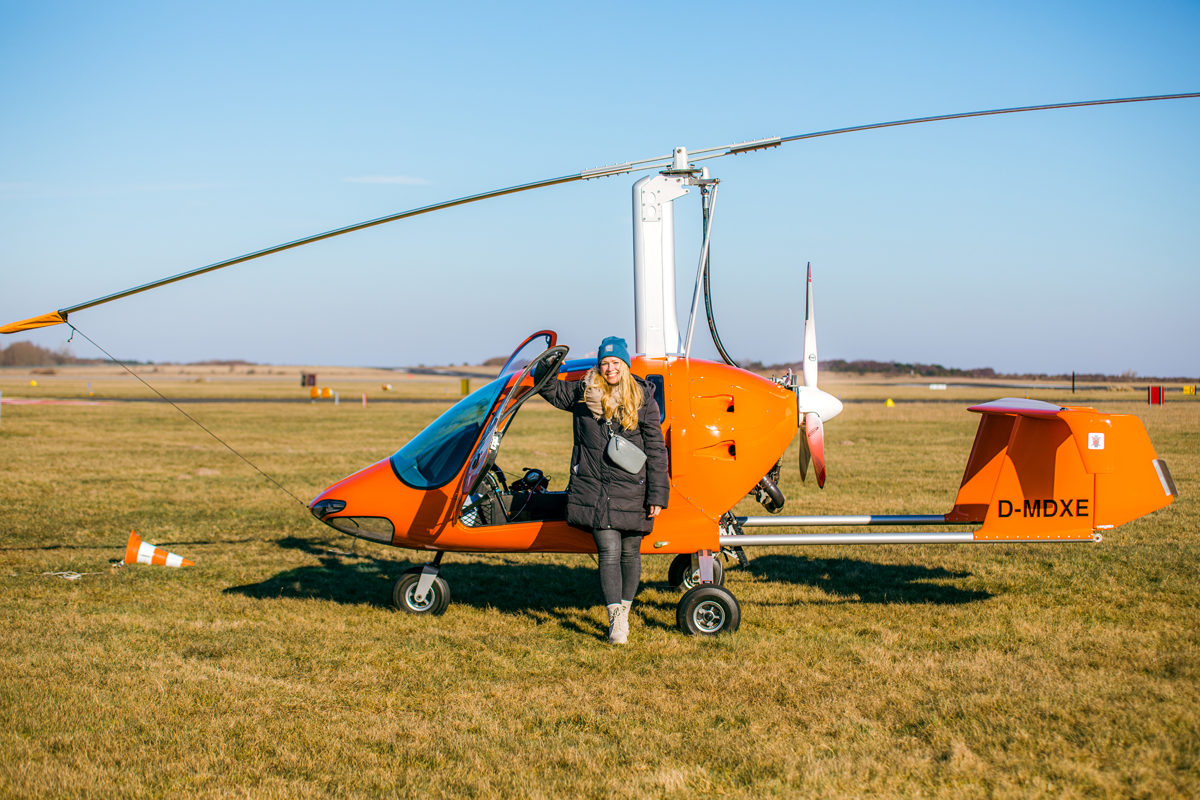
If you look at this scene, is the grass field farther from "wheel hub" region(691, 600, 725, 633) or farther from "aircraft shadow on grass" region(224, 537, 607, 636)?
"wheel hub" region(691, 600, 725, 633)

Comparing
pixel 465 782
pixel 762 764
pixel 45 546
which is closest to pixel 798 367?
pixel 762 764

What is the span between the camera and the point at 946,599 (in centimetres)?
712

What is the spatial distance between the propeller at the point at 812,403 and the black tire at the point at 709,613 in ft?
3.86

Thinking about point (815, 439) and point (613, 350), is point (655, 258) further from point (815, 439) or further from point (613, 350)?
point (815, 439)

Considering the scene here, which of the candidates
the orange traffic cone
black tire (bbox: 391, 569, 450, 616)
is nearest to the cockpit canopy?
black tire (bbox: 391, 569, 450, 616)

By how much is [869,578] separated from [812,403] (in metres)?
2.44

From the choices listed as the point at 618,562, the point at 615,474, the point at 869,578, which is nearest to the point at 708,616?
the point at 618,562

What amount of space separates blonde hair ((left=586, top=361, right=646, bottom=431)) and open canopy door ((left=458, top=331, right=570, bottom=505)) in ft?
1.79

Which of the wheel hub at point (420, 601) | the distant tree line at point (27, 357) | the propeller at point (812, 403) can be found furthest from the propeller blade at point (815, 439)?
the distant tree line at point (27, 357)

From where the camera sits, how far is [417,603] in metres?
6.92

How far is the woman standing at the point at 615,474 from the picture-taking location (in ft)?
18.7

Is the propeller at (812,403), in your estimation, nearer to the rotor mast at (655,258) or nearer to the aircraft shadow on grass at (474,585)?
the rotor mast at (655,258)

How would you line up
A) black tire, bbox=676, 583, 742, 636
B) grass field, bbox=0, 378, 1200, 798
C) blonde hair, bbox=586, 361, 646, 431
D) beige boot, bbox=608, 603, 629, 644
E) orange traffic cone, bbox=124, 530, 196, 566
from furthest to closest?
orange traffic cone, bbox=124, 530, 196, 566 < black tire, bbox=676, 583, 742, 636 < beige boot, bbox=608, 603, 629, 644 < blonde hair, bbox=586, 361, 646, 431 < grass field, bbox=0, 378, 1200, 798

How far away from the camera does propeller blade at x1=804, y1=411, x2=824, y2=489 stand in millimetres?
6320
